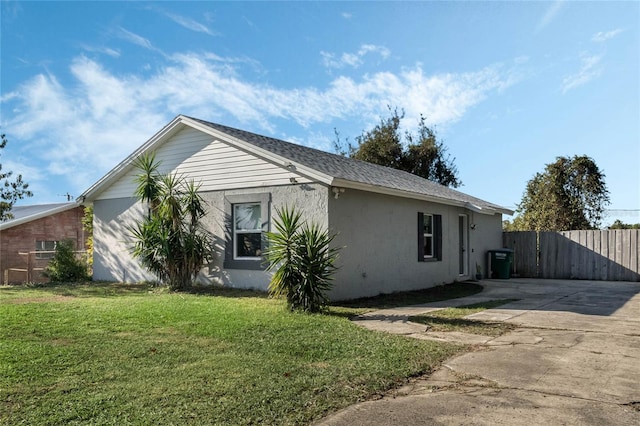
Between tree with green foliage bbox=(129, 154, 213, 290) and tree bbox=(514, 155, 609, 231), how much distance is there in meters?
18.4

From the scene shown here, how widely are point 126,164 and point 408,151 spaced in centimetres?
2105

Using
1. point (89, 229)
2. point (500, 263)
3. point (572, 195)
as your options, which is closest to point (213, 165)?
point (89, 229)

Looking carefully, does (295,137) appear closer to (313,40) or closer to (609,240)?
(313,40)

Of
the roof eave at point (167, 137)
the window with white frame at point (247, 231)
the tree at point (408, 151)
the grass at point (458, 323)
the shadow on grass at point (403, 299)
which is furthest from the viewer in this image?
the tree at point (408, 151)

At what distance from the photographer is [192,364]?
205 inches

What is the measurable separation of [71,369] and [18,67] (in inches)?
472

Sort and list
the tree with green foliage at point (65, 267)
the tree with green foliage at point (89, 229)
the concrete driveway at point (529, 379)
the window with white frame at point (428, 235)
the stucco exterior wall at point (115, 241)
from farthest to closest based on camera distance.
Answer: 1. the tree with green foliage at point (89, 229)
2. the tree with green foliage at point (65, 267)
3. the stucco exterior wall at point (115, 241)
4. the window with white frame at point (428, 235)
5. the concrete driveway at point (529, 379)

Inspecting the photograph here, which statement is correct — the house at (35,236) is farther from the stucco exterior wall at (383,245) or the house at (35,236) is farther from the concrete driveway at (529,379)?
the concrete driveway at (529,379)

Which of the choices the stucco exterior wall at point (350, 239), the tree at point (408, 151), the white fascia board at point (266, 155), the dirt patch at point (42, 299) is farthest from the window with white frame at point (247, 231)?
the tree at point (408, 151)

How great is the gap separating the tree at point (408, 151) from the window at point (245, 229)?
784 inches

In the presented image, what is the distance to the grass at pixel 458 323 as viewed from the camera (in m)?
7.51

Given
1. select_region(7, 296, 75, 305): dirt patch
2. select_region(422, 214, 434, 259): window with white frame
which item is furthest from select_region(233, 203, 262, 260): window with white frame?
select_region(422, 214, 434, 259): window with white frame

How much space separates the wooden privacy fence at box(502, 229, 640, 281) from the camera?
56.6 feet

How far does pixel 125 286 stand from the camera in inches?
548
